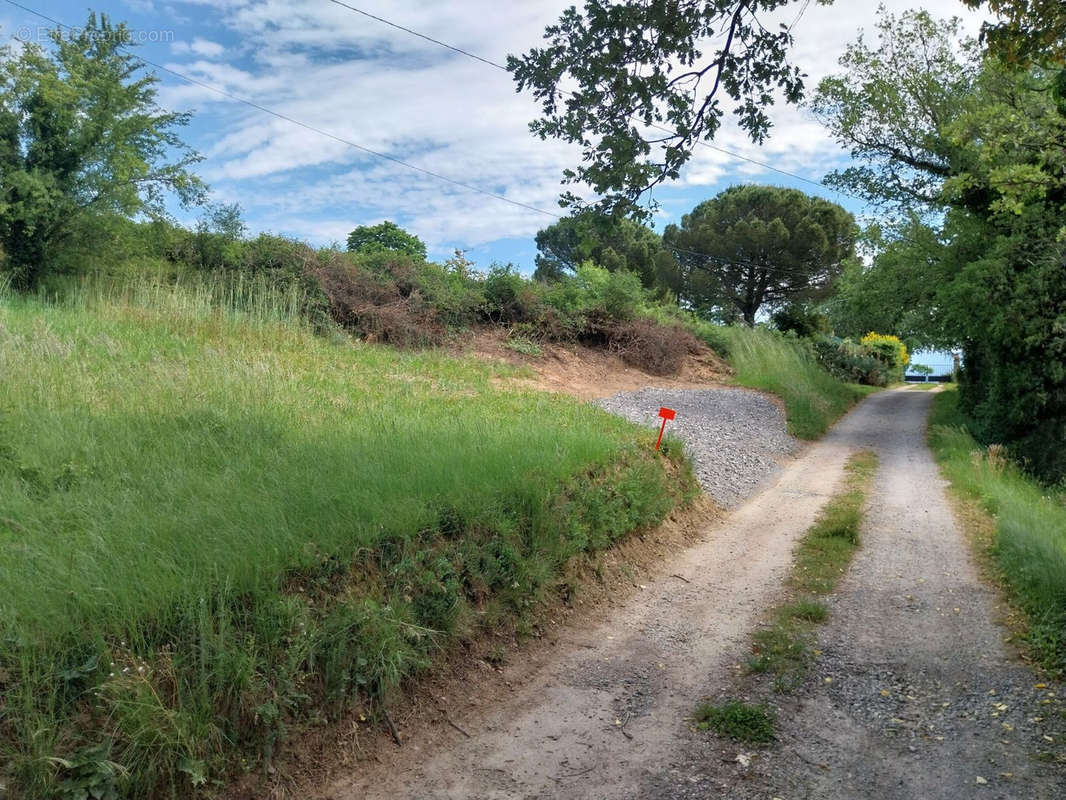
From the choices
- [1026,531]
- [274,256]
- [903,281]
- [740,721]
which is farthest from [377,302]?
[903,281]

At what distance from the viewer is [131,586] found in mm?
4047

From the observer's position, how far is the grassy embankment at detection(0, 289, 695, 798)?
3590mm

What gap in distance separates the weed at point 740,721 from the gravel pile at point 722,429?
6.61m

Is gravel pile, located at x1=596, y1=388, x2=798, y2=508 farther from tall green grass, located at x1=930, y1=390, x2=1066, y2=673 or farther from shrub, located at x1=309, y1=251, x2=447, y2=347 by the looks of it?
shrub, located at x1=309, y1=251, x2=447, y2=347

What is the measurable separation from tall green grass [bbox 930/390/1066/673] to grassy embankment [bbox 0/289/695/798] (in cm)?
361

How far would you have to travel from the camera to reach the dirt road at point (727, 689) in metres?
4.18

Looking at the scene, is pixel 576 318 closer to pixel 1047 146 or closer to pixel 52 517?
pixel 1047 146

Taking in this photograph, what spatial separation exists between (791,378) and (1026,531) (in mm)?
16133

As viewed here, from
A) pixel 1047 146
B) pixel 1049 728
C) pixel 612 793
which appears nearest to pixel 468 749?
pixel 612 793

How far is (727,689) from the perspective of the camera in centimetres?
534

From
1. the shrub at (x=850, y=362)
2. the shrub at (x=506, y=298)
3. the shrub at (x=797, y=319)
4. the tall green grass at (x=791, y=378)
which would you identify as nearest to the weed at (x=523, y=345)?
the shrub at (x=506, y=298)

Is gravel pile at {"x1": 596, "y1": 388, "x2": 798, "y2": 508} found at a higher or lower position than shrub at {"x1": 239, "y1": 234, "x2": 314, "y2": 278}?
lower

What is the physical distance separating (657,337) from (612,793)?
19551 mm

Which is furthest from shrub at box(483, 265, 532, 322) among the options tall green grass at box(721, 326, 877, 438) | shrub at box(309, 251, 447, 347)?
tall green grass at box(721, 326, 877, 438)
